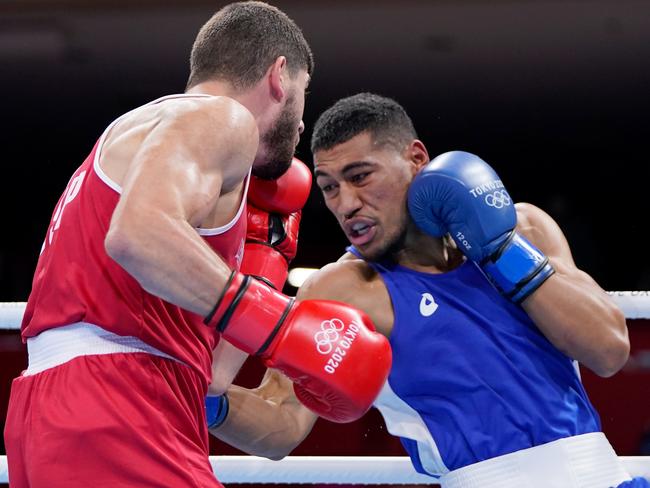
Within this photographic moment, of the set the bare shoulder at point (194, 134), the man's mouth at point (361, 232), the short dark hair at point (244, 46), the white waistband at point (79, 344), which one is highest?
the short dark hair at point (244, 46)

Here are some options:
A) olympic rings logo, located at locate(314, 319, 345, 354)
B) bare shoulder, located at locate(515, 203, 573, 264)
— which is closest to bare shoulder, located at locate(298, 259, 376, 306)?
bare shoulder, located at locate(515, 203, 573, 264)

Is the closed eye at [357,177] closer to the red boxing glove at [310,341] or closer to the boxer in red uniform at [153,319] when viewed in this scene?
the boxer in red uniform at [153,319]

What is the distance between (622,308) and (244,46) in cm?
127

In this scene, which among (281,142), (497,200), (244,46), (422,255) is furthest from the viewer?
(422,255)

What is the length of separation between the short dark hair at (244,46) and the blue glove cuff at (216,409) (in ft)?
2.59

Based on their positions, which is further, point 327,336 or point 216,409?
point 216,409

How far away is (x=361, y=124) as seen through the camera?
2389 mm

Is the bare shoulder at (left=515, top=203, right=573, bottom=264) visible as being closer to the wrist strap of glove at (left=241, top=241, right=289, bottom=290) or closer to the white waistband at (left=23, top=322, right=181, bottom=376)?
the wrist strap of glove at (left=241, top=241, right=289, bottom=290)

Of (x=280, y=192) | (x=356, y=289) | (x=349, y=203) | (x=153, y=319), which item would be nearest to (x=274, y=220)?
(x=280, y=192)

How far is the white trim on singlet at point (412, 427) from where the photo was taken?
2074 millimetres

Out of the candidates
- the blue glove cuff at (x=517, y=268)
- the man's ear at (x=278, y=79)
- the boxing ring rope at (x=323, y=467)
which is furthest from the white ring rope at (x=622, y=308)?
the man's ear at (x=278, y=79)

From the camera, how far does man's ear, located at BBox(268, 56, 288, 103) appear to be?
74.5 inches

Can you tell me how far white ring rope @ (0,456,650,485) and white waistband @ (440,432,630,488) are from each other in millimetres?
368

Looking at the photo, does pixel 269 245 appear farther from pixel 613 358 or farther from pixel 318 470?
pixel 613 358
